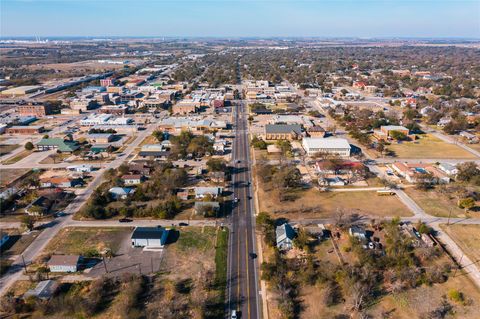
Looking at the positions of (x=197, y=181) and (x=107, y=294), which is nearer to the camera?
(x=107, y=294)

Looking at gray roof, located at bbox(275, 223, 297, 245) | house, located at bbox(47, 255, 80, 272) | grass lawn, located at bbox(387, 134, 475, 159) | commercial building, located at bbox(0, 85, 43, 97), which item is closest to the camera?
house, located at bbox(47, 255, 80, 272)

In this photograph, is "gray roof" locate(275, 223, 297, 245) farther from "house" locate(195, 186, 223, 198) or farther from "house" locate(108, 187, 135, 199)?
"house" locate(108, 187, 135, 199)

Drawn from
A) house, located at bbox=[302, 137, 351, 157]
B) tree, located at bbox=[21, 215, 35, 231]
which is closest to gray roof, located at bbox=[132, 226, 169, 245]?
tree, located at bbox=[21, 215, 35, 231]

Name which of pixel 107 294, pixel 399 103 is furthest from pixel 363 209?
pixel 399 103

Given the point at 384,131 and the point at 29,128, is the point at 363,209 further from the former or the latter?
the point at 29,128

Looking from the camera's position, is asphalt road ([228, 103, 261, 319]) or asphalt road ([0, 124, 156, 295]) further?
asphalt road ([0, 124, 156, 295])

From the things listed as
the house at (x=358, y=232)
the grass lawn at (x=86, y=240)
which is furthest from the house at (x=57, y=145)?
the house at (x=358, y=232)

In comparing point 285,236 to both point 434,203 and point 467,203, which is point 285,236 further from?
point 467,203
